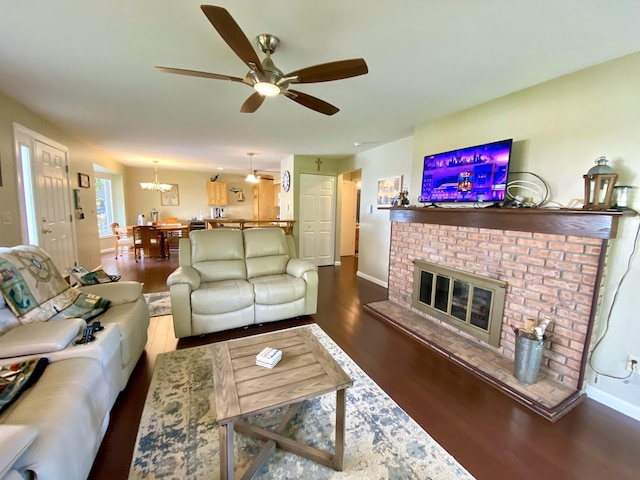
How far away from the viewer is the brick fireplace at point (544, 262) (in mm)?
1836

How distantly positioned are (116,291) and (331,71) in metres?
2.37

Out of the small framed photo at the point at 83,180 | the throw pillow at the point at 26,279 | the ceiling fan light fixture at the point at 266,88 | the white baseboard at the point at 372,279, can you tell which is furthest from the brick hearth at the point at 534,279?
the small framed photo at the point at 83,180

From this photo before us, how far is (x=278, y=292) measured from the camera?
290cm

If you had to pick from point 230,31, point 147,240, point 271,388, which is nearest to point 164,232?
point 147,240

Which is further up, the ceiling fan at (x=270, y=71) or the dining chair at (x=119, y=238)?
the ceiling fan at (x=270, y=71)

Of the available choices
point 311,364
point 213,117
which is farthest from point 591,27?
point 213,117

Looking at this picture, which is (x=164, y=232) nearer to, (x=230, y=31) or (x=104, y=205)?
(x=104, y=205)

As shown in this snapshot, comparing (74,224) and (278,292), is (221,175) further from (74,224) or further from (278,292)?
(278,292)

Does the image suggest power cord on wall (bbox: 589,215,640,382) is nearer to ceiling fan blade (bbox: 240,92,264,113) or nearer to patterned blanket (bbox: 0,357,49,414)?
ceiling fan blade (bbox: 240,92,264,113)

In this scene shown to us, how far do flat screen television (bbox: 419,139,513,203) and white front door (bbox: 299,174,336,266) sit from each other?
114 inches

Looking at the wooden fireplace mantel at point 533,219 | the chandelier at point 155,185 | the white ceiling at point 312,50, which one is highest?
the white ceiling at point 312,50

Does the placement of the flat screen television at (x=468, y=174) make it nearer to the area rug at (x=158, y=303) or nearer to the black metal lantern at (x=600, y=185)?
the black metal lantern at (x=600, y=185)

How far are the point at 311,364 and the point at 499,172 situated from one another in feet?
7.35

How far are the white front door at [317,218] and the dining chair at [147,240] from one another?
357 cm
